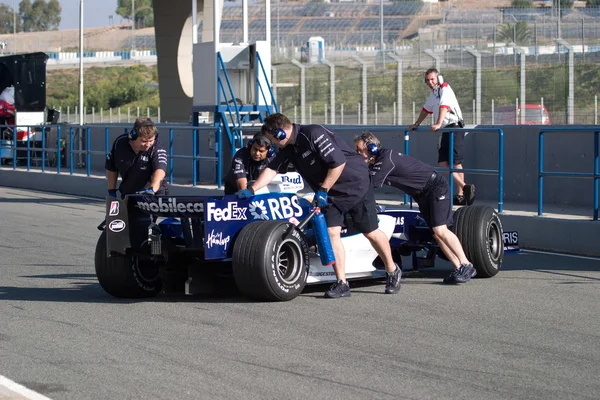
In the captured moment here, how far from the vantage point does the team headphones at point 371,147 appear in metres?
9.75

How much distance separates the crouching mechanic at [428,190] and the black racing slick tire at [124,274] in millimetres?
2354

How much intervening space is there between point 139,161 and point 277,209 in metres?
1.70

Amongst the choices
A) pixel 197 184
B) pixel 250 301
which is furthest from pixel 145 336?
pixel 197 184

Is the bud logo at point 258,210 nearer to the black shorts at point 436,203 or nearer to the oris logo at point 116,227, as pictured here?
the oris logo at point 116,227

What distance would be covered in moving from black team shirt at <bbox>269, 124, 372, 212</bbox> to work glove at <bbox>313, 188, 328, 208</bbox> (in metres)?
0.21

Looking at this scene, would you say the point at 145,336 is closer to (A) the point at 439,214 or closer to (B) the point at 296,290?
(B) the point at 296,290

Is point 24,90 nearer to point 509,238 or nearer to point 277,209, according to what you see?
point 509,238

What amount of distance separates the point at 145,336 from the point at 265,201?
2.06 m

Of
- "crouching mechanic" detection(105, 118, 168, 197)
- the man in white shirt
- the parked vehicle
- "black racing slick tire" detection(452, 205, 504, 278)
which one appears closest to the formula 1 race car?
"crouching mechanic" detection(105, 118, 168, 197)

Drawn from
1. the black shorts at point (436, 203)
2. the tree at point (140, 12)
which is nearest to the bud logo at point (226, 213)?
the black shorts at point (436, 203)

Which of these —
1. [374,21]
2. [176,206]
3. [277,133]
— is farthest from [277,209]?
[374,21]

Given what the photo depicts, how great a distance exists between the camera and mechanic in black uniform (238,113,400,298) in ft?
30.1

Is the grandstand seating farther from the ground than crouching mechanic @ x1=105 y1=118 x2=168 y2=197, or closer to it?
farther from the ground

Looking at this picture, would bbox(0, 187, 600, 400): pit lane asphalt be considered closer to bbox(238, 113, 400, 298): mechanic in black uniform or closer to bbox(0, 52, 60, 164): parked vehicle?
bbox(238, 113, 400, 298): mechanic in black uniform
